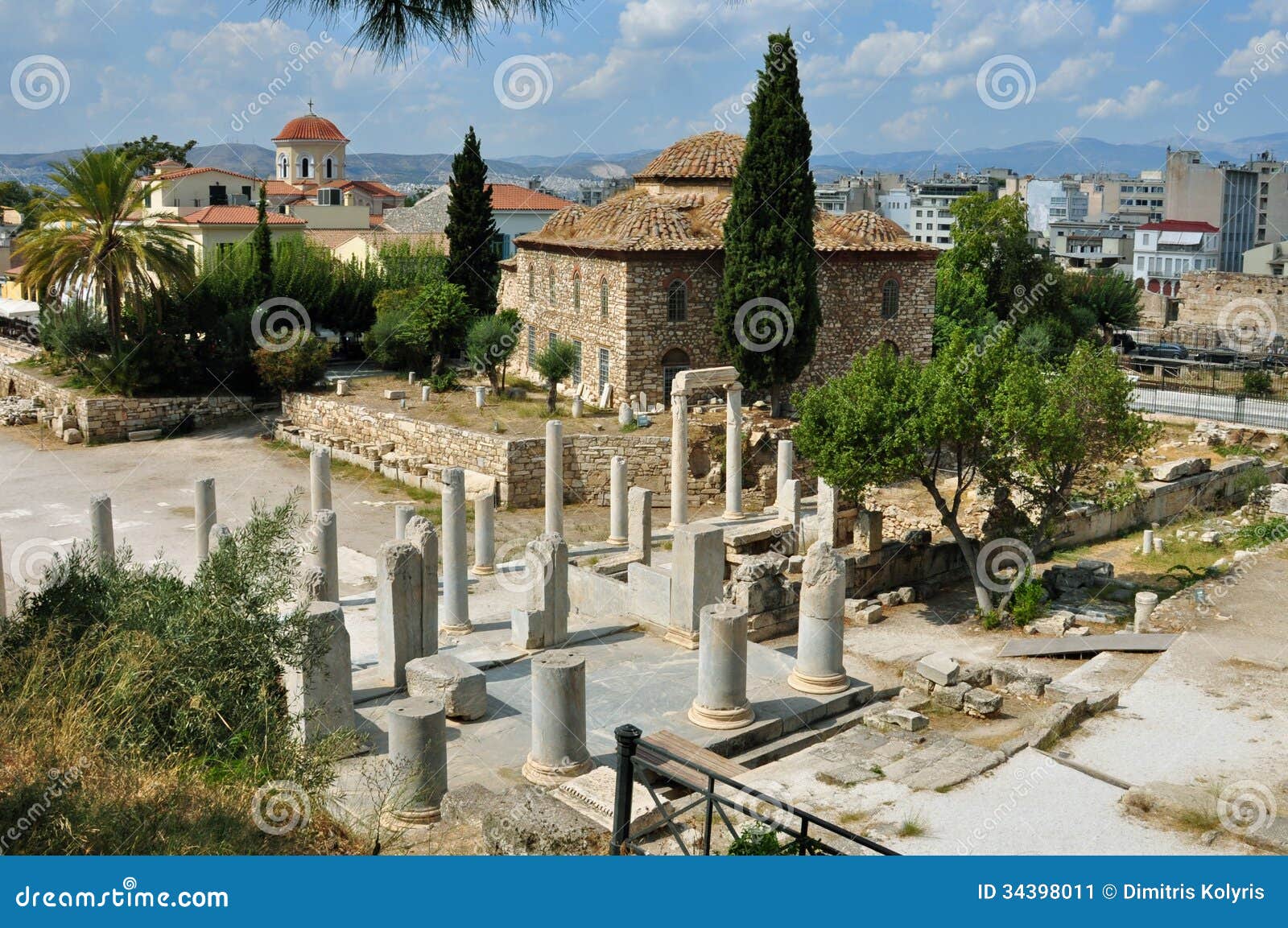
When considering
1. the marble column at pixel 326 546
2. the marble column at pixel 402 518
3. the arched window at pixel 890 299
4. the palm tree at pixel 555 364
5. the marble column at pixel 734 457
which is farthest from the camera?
the arched window at pixel 890 299

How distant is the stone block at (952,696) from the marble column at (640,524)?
650 cm

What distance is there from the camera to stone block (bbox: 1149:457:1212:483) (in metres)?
24.7

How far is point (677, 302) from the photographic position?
30.2 m

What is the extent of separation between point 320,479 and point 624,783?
48.1 ft

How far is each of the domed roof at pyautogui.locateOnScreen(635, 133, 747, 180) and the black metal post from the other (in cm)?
2689

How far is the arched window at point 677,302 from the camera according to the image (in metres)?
30.0

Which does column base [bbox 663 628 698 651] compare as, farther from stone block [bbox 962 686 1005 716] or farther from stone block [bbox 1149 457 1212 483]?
stone block [bbox 1149 457 1212 483]

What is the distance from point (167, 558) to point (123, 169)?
13678 mm

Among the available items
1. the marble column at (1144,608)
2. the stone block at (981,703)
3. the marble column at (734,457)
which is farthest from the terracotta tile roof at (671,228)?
the stone block at (981,703)

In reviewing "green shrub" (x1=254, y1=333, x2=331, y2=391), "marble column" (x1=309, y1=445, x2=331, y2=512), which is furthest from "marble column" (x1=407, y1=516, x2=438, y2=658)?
"green shrub" (x1=254, y1=333, x2=331, y2=391)

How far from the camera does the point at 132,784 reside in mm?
7742

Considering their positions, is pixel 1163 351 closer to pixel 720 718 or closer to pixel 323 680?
pixel 720 718

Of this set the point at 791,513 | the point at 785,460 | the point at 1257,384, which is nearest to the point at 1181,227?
the point at 1257,384

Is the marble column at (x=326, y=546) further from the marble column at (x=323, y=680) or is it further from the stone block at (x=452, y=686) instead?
the marble column at (x=323, y=680)
